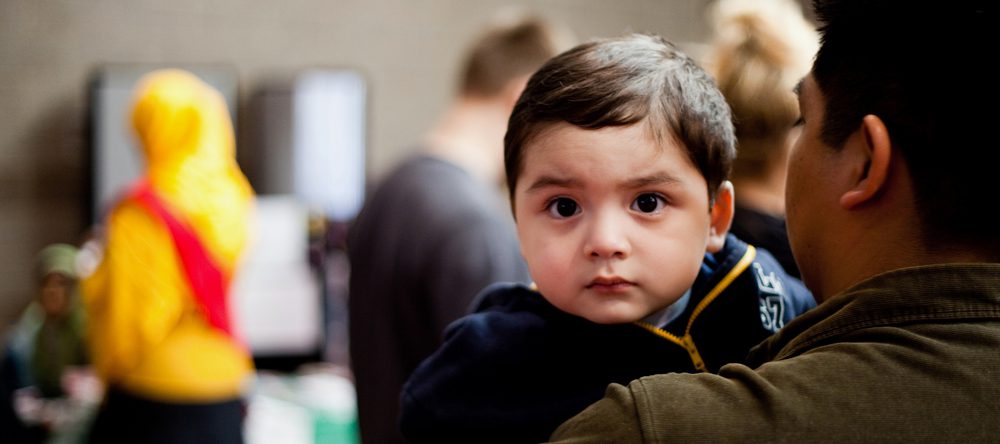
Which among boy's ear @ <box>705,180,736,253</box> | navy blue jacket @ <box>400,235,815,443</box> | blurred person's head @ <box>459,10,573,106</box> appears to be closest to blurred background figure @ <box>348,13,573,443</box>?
blurred person's head @ <box>459,10,573,106</box>

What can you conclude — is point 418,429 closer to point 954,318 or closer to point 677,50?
point 677,50

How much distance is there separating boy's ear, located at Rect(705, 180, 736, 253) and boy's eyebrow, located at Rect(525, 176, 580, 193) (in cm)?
21

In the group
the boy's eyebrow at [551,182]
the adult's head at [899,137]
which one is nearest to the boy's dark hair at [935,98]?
the adult's head at [899,137]

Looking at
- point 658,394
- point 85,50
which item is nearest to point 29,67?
point 85,50

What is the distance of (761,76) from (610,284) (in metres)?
1.11

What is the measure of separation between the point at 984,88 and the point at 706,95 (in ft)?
1.15

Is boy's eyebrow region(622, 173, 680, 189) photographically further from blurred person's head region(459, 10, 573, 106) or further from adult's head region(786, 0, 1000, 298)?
blurred person's head region(459, 10, 573, 106)

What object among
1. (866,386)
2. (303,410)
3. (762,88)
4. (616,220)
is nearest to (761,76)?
(762,88)

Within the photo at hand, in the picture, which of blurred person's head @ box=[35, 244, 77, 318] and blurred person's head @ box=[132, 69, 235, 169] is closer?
blurred person's head @ box=[132, 69, 235, 169]

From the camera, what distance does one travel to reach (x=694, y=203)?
1.25 metres

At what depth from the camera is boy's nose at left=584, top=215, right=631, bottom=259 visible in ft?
3.94

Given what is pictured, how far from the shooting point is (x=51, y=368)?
15.2 ft

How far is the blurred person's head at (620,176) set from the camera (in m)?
1.22

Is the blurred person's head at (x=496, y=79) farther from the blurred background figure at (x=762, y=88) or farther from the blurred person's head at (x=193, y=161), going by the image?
the blurred person's head at (x=193, y=161)
